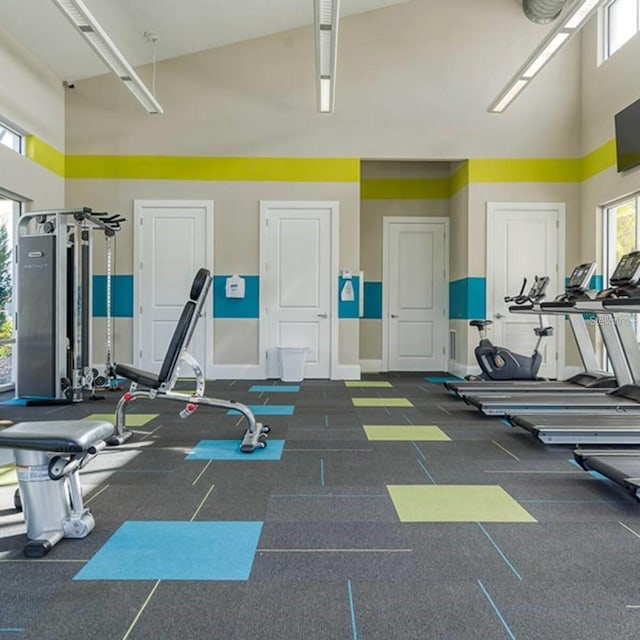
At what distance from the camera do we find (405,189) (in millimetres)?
8500

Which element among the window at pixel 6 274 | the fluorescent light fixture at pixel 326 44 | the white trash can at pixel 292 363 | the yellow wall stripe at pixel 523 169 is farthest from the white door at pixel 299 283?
the window at pixel 6 274

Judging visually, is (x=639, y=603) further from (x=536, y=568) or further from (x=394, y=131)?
(x=394, y=131)

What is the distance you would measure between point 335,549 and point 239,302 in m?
5.51

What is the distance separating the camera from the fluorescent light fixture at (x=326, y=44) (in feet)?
14.1

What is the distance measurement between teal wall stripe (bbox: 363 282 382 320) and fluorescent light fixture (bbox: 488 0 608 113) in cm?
330

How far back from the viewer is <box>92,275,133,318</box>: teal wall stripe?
728 centimetres

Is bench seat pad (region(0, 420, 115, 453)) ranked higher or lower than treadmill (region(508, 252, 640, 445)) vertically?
higher

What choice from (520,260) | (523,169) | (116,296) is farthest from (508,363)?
(116,296)

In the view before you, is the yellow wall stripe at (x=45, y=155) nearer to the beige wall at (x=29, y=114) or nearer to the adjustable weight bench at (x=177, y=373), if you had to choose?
the beige wall at (x=29, y=114)

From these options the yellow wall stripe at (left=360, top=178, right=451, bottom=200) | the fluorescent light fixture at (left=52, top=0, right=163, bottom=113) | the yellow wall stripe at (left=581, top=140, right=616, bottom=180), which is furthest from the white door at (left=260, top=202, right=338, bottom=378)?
the yellow wall stripe at (left=581, top=140, right=616, bottom=180)

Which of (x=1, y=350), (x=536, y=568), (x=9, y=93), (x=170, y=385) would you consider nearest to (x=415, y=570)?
(x=536, y=568)

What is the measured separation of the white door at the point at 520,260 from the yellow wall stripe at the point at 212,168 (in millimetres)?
2201

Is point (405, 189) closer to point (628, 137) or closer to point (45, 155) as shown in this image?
point (628, 137)

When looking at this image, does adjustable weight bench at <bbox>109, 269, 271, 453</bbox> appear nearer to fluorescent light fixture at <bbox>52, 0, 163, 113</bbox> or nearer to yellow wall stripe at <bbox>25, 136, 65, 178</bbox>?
fluorescent light fixture at <bbox>52, 0, 163, 113</bbox>
